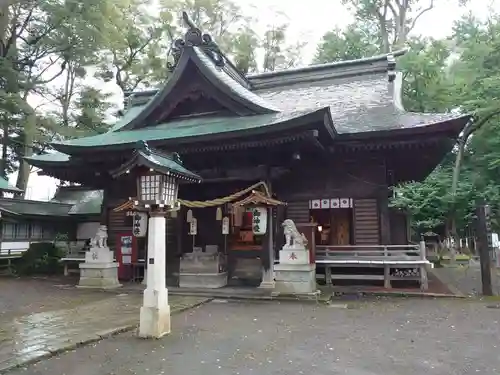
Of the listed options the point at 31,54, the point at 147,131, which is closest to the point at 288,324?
the point at 147,131

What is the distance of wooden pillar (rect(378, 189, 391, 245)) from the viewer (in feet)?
37.7

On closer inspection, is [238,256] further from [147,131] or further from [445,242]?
[445,242]

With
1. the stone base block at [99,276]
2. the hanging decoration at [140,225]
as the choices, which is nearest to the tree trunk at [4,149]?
the stone base block at [99,276]

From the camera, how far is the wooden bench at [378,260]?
10.7 meters

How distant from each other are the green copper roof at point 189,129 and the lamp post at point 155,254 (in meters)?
4.40

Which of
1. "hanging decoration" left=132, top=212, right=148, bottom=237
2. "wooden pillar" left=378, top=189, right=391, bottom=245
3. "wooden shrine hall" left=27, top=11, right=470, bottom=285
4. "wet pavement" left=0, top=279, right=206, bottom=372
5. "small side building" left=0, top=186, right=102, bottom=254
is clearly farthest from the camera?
"small side building" left=0, top=186, right=102, bottom=254

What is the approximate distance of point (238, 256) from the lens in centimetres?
1246

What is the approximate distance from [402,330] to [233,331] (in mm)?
2969

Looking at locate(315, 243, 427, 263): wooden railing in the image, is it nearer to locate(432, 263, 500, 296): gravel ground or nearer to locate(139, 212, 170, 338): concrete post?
locate(432, 263, 500, 296): gravel ground

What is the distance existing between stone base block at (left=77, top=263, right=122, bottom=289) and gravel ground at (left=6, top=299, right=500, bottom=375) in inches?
184

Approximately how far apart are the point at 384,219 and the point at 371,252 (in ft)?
3.70

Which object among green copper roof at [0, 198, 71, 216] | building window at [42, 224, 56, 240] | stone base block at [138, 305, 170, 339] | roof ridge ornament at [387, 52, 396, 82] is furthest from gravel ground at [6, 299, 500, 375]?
building window at [42, 224, 56, 240]

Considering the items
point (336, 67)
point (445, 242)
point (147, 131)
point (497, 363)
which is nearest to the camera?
point (497, 363)

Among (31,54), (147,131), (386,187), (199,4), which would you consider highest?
(199,4)
